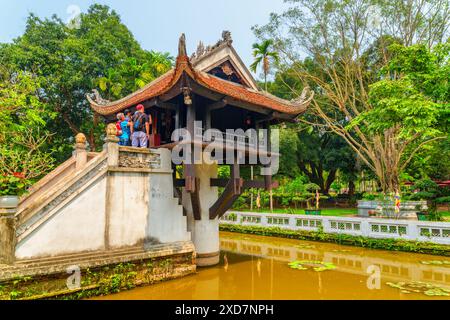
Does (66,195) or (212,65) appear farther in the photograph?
(212,65)

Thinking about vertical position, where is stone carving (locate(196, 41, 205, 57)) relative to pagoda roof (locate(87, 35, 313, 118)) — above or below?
above

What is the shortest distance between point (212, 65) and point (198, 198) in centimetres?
415

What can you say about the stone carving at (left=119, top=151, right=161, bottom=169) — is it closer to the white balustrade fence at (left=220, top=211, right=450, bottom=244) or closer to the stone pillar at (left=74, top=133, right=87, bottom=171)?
the stone pillar at (left=74, top=133, right=87, bottom=171)

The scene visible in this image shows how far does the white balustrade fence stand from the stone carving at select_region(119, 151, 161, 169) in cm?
854

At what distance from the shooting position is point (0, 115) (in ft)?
32.4

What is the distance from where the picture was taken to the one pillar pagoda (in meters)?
7.94

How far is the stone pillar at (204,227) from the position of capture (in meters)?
9.27

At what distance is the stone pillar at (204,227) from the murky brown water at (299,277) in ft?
1.40

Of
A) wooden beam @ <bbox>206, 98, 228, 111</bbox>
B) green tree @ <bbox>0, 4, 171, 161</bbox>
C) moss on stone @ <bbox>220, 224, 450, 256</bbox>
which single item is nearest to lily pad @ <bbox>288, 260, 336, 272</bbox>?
moss on stone @ <bbox>220, 224, 450, 256</bbox>

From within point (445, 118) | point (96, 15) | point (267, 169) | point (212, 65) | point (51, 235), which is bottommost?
point (51, 235)

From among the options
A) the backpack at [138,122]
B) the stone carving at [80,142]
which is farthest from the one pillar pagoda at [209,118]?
the stone carving at [80,142]

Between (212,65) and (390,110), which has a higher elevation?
(212,65)
